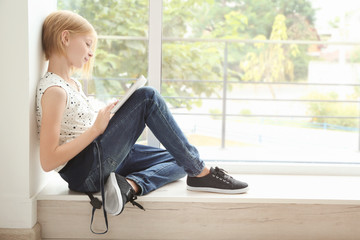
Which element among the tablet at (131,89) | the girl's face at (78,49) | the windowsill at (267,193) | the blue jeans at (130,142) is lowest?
the windowsill at (267,193)

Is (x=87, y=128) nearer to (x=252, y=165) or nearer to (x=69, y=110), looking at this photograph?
(x=69, y=110)

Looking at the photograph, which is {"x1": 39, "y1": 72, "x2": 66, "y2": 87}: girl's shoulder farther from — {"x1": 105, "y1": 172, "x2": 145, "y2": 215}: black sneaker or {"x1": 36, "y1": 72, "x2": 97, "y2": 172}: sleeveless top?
{"x1": 105, "y1": 172, "x2": 145, "y2": 215}: black sneaker

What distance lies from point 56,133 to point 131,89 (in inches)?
12.7

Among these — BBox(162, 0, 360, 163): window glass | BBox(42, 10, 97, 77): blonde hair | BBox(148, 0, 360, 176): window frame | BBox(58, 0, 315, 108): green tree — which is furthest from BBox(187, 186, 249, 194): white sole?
BBox(162, 0, 360, 163): window glass

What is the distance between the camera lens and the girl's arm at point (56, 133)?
4.73 feet

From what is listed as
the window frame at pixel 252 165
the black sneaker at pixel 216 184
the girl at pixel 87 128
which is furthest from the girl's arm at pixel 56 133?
the window frame at pixel 252 165

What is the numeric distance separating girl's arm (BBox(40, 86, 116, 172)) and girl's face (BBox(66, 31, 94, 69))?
0.58 feet

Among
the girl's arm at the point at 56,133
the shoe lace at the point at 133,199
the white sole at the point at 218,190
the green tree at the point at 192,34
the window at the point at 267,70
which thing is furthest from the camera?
the window at the point at 267,70

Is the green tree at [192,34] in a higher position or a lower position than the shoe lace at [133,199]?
higher

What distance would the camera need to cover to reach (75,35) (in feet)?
5.20

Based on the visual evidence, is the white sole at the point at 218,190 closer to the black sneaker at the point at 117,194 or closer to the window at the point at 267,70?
the black sneaker at the point at 117,194

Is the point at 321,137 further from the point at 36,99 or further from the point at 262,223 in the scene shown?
the point at 36,99

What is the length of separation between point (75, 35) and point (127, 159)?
0.60 metres

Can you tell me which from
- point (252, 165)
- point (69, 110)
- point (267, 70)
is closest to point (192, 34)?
point (267, 70)
